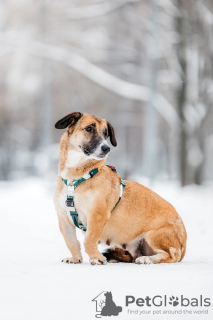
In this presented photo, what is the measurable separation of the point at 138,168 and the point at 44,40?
17177mm

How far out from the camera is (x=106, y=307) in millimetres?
3426

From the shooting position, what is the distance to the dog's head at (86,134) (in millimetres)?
4980

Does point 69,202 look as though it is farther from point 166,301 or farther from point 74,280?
point 166,301

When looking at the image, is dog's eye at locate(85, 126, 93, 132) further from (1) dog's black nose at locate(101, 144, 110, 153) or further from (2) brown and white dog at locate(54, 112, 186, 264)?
(1) dog's black nose at locate(101, 144, 110, 153)

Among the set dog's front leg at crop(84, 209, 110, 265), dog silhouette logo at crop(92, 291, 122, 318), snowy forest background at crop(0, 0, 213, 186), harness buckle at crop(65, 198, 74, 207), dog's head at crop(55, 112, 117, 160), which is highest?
snowy forest background at crop(0, 0, 213, 186)

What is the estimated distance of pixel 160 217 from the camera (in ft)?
16.7

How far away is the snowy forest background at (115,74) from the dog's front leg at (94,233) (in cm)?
1199

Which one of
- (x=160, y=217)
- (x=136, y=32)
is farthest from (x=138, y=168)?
(x=160, y=217)

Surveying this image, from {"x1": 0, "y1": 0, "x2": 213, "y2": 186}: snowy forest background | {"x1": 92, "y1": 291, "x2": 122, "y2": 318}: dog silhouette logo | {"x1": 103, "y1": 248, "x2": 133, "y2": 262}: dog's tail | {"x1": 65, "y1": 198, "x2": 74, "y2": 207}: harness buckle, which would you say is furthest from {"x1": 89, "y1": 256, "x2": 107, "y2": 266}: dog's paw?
{"x1": 0, "y1": 0, "x2": 213, "y2": 186}: snowy forest background

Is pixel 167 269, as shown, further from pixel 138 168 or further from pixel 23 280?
pixel 138 168

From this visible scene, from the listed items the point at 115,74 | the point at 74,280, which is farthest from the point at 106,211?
the point at 115,74

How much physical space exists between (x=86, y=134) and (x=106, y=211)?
0.78 m

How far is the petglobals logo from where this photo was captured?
354 cm

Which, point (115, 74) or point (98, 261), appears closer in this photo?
point (98, 261)
